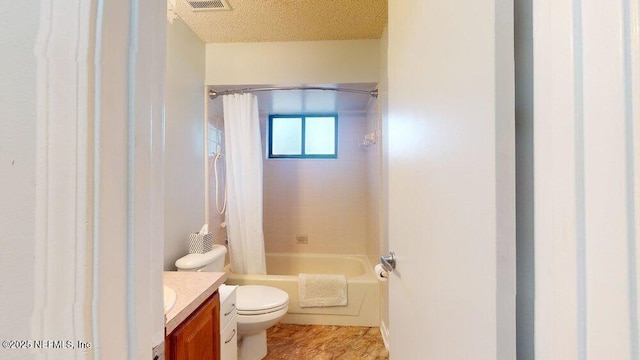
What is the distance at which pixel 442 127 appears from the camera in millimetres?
597

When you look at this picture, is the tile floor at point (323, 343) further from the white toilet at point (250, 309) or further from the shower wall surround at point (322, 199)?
the shower wall surround at point (322, 199)

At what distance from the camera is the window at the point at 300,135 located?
3314mm

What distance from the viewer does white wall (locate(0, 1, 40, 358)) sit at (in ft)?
0.96

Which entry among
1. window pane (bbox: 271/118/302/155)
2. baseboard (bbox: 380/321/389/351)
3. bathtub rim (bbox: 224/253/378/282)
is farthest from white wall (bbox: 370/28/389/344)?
window pane (bbox: 271/118/302/155)

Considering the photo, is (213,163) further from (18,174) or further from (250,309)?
(18,174)

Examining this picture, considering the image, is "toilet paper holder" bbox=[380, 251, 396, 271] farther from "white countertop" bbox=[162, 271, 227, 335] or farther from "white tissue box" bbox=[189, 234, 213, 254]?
"white tissue box" bbox=[189, 234, 213, 254]

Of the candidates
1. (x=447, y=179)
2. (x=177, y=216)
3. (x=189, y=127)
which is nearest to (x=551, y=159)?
(x=447, y=179)

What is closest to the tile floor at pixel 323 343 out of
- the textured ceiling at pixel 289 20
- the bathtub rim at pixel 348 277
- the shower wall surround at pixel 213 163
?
the bathtub rim at pixel 348 277

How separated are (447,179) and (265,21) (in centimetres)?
186

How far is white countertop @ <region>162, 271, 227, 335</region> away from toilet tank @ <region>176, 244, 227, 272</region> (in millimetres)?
242

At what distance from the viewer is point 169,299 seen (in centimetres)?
103

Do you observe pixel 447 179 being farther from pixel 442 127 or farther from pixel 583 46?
pixel 583 46

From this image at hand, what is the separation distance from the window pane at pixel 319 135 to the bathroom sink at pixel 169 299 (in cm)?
240

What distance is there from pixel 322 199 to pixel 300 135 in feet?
2.78
